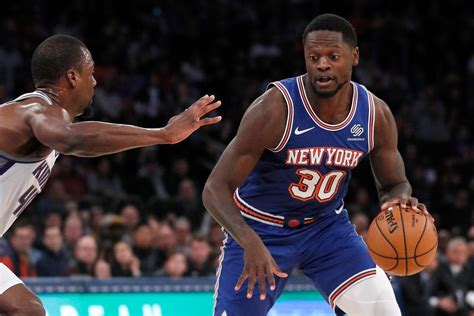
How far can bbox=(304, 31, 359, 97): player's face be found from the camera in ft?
17.0

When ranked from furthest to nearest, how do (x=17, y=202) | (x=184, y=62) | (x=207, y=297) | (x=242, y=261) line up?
(x=184, y=62)
(x=207, y=297)
(x=242, y=261)
(x=17, y=202)

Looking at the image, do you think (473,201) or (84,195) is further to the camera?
(473,201)

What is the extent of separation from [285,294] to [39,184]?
15.6 feet

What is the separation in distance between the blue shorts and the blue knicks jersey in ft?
0.23

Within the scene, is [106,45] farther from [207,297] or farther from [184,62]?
[207,297]

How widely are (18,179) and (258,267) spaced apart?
4.25 ft

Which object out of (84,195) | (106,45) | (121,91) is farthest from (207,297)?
(106,45)

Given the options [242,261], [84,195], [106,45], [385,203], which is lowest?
[242,261]

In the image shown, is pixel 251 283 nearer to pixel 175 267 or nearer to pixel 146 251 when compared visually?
pixel 175 267

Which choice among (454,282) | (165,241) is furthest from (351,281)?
(454,282)

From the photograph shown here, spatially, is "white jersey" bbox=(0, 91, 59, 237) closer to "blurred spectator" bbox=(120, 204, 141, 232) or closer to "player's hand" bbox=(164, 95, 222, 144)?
"player's hand" bbox=(164, 95, 222, 144)

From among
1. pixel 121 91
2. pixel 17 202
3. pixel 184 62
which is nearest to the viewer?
pixel 17 202

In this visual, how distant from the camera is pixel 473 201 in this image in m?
14.2

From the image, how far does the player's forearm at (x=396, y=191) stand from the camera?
5.36 metres
